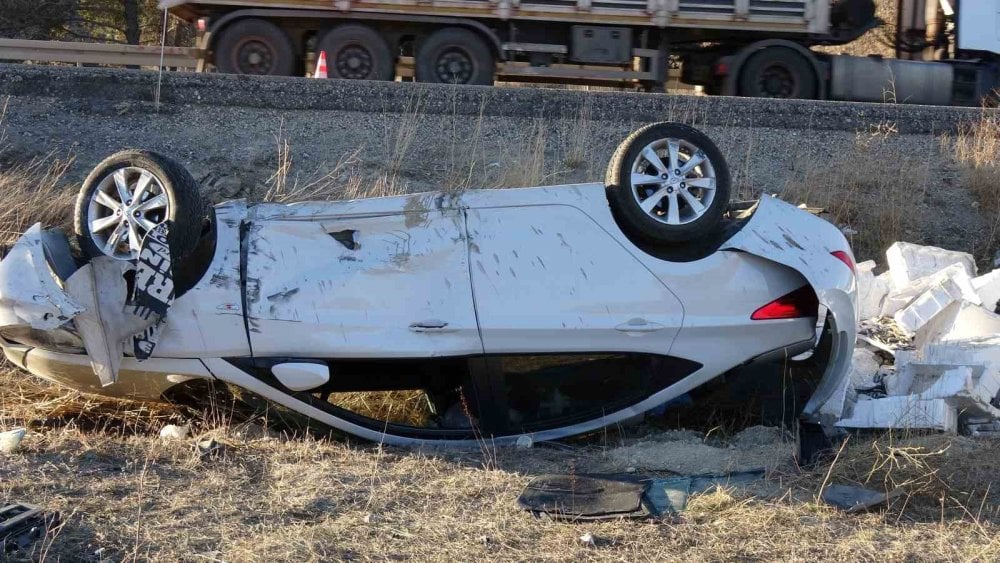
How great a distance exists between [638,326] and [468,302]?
31.4 inches

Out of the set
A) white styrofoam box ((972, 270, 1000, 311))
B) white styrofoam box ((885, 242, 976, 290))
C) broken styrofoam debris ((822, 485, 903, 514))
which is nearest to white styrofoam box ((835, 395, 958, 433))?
broken styrofoam debris ((822, 485, 903, 514))

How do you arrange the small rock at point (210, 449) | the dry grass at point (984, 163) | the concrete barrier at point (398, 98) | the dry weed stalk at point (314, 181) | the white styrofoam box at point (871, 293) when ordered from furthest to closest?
the concrete barrier at point (398, 98), the dry grass at point (984, 163), the dry weed stalk at point (314, 181), the white styrofoam box at point (871, 293), the small rock at point (210, 449)

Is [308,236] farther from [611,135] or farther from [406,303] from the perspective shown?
[611,135]

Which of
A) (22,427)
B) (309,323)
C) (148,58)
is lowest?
(22,427)

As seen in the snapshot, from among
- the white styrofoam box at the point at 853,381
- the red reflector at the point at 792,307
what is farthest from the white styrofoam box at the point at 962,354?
the red reflector at the point at 792,307

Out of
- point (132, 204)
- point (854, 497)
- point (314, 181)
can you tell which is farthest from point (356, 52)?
point (854, 497)

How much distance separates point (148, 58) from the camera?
47.5ft

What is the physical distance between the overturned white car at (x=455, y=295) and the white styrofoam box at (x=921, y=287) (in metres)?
2.83

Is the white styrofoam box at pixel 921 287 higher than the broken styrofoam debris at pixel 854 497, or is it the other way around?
the white styrofoam box at pixel 921 287

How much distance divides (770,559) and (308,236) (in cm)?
252

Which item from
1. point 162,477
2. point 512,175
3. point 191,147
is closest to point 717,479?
point 162,477

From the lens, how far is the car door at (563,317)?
5.07 metres

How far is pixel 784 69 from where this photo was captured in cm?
1432

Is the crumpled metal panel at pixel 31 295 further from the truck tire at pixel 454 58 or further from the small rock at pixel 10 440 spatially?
the truck tire at pixel 454 58
